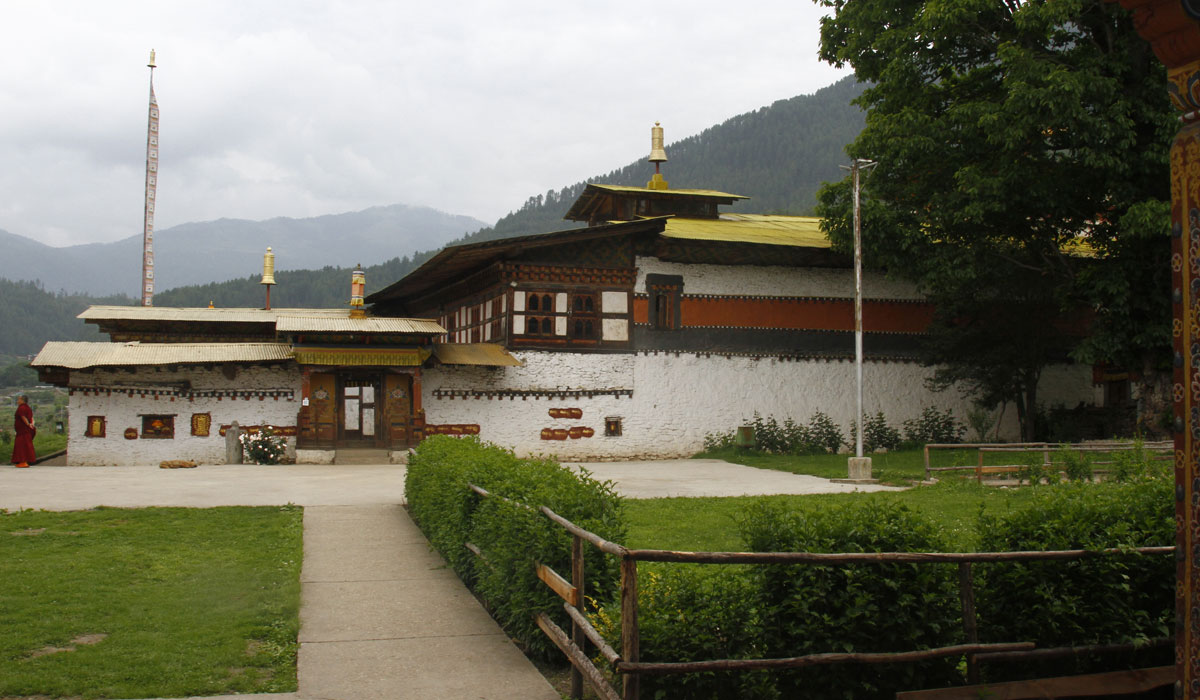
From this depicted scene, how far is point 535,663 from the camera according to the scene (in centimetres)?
704

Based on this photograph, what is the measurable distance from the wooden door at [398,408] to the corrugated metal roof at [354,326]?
135 centimetres

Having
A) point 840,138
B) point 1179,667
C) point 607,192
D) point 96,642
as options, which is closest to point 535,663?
point 96,642

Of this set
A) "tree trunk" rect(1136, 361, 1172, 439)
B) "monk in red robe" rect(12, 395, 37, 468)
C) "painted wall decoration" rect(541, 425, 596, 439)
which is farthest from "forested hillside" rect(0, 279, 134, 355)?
"tree trunk" rect(1136, 361, 1172, 439)

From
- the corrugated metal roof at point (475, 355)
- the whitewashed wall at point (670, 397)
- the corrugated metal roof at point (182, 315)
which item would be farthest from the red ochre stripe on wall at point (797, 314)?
the corrugated metal roof at point (182, 315)

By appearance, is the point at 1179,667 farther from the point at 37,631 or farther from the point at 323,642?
the point at 37,631

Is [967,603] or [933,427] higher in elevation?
[933,427]

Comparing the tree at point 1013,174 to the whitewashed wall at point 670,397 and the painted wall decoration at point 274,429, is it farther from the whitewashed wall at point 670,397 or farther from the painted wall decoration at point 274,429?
the painted wall decoration at point 274,429

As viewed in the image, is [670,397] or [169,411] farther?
[670,397]

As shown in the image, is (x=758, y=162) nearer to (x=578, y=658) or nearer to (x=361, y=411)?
(x=361, y=411)

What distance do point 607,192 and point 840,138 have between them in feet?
285

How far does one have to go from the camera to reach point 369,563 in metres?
10.3

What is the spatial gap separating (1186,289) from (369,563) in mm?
8524

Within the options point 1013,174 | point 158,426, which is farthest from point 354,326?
point 1013,174

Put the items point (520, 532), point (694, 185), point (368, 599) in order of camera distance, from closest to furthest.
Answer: point (520, 532) < point (368, 599) < point (694, 185)
